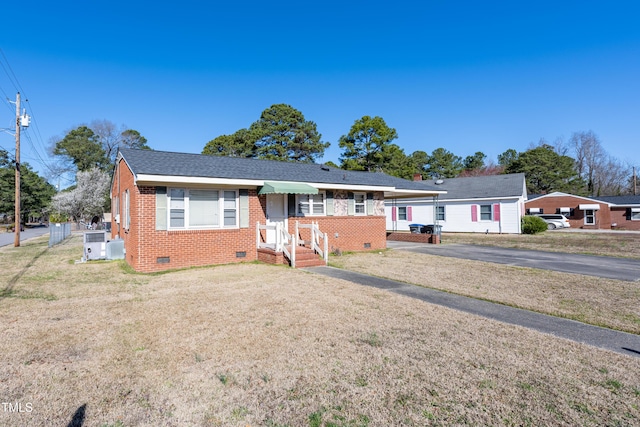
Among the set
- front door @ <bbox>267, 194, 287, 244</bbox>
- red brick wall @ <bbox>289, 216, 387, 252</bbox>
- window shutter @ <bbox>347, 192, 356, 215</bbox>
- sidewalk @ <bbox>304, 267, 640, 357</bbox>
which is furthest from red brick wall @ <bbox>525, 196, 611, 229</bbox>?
sidewalk @ <bbox>304, 267, 640, 357</bbox>

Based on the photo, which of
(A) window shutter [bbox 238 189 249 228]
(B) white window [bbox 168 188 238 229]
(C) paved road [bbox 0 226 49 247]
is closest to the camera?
(B) white window [bbox 168 188 238 229]

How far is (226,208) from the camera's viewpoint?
469 inches

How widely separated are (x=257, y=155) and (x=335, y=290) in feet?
121

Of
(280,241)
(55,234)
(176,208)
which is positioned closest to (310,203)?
(280,241)

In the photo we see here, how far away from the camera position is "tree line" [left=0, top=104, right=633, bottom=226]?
4088 centimetres

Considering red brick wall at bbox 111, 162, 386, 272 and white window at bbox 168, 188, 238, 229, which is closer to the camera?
red brick wall at bbox 111, 162, 386, 272

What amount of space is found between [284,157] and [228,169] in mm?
30412

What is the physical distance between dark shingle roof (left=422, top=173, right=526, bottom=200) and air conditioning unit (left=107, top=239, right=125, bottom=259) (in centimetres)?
1978

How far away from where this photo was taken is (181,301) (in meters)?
6.88

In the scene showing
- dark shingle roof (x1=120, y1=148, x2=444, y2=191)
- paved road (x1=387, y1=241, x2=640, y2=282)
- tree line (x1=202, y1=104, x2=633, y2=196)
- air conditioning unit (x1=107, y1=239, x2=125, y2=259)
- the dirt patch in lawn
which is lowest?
the dirt patch in lawn

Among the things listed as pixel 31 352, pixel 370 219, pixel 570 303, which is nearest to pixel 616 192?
pixel 370 219

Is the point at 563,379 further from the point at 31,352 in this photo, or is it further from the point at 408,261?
the point at 408,261

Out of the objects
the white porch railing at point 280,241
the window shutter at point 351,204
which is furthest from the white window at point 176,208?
the window shutter at point 351,204

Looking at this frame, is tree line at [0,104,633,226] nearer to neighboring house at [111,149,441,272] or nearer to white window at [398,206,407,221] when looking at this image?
white window at [398,206,407,221]
